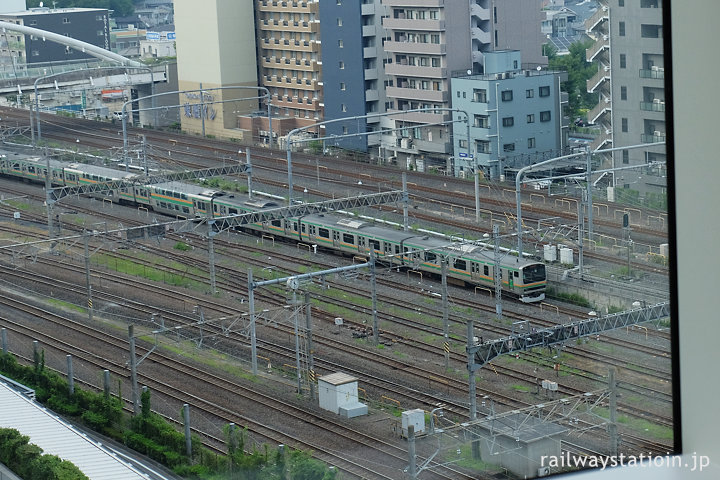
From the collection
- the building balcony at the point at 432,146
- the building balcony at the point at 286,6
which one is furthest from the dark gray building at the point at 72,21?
the building balcony at the point at 432,146

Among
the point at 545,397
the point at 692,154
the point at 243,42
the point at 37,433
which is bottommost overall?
the point at 545,397

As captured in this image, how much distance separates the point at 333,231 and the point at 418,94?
365 cm

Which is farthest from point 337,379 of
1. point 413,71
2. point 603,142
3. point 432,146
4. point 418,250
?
point 413,71

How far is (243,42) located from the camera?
12.5 metres

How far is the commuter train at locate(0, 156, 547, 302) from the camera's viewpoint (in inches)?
342

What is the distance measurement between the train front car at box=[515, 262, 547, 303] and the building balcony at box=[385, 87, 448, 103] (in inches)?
199

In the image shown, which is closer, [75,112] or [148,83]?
[148,83]

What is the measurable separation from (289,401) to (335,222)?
4.03 m

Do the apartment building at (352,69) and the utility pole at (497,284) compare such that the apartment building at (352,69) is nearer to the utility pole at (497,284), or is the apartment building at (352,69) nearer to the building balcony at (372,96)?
the building balcony at (372,96)

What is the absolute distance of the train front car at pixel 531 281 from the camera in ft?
28.0

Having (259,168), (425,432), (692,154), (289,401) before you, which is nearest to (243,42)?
(259,168)

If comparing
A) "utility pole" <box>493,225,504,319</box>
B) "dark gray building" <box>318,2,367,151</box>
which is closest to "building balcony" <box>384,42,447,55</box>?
"dark gray building" <box>318,2,367,151</box>

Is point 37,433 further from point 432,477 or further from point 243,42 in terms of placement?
point 243,42

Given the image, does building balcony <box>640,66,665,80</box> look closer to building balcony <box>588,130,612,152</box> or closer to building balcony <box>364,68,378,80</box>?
building balcony <box>588,130,612,152</box>
